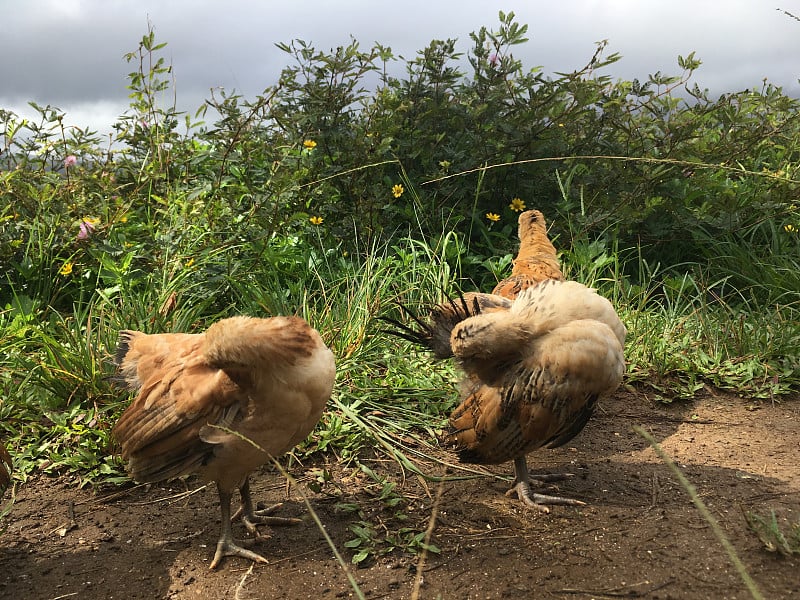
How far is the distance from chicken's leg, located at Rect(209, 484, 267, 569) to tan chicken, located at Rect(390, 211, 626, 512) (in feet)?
3.40

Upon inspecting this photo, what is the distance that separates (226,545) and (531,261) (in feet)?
8.34

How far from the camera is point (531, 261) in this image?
4379 millimetres

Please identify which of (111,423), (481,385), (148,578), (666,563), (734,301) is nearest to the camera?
(666,563)

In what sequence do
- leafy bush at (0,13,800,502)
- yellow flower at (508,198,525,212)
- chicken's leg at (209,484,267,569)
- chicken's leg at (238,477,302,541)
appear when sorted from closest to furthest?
chicken's leg at (209,484,267,569)
chicken's leg at (238,477,302,541)
leafy bush at (0,13,800,502)
yellow flower at (508,198,525,212)

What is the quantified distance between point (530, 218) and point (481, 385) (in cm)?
173

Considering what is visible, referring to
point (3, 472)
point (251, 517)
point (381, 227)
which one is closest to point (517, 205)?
point (381, 227)

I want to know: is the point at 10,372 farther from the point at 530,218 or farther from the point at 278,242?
the point at 530,218

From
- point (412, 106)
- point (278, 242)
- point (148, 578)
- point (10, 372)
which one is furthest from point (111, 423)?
point (412, 106)

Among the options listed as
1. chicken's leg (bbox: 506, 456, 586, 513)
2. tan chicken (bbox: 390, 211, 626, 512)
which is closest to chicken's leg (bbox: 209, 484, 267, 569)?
tan chicken (bbox: 390, 211, 626, 512)

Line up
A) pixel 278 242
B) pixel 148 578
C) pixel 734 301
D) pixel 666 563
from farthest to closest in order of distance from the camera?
1. pixel 734 301
2. pixel 278 242
3. pixel 148 578
4. pixel 666 563

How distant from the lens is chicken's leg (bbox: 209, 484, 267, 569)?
275 cm

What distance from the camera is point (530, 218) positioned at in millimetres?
4562

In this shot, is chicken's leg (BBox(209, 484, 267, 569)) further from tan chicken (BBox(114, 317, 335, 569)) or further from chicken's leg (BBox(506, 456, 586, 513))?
chicken's leg (BBox(506, 456, 586, 513))

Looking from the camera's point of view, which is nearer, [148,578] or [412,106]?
[148,578]
